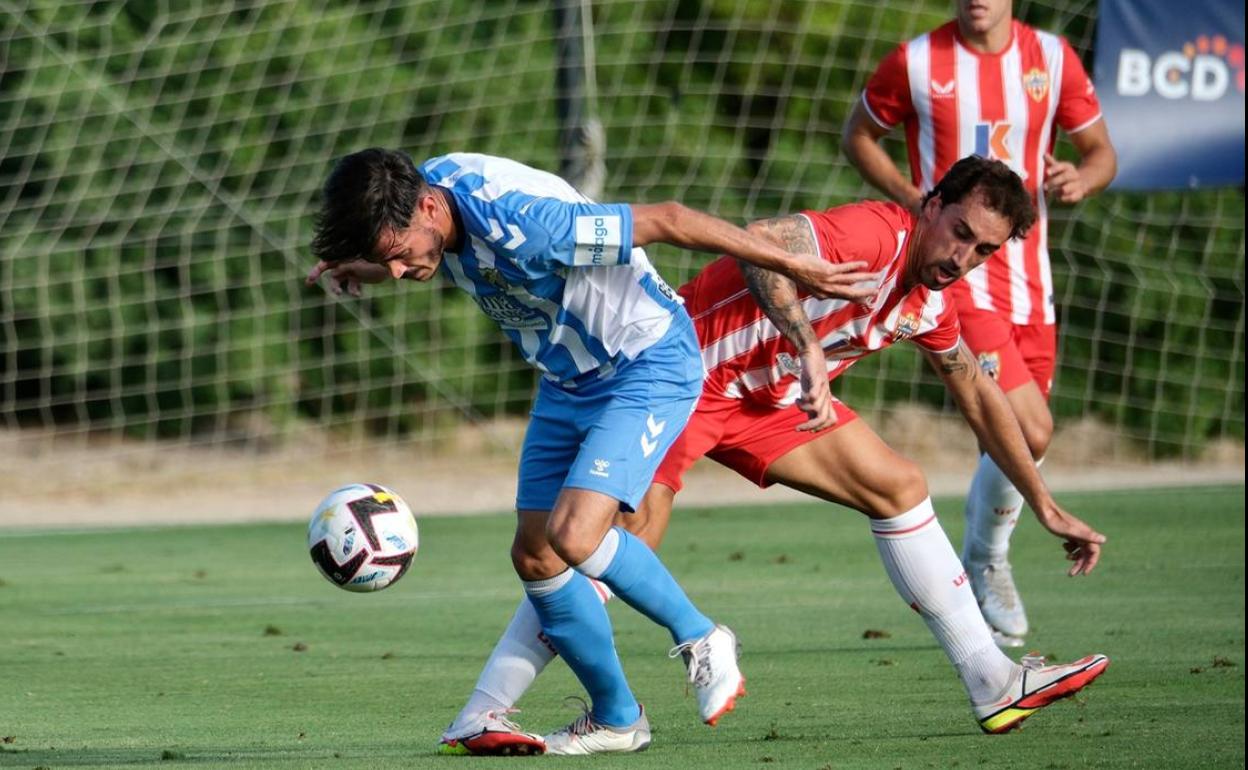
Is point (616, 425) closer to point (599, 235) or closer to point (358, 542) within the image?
point (599, 235)

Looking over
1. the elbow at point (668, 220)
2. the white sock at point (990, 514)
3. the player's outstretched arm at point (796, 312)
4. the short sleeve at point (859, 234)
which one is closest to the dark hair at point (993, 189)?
the short sleeve at point (859, 234)

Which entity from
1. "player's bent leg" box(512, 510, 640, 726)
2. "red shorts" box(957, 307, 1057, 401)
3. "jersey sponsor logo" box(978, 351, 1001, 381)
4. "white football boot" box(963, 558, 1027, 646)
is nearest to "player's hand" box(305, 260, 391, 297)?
"player's bent leg" box(512, 510, 640, 726)

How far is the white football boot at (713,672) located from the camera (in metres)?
4.28

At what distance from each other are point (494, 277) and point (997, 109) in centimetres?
288

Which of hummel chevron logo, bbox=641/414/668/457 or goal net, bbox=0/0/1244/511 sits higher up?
hummel chevron logo, bbox=641/414/668/457

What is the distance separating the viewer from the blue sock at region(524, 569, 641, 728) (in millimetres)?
4496

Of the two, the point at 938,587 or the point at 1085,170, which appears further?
the point at 1085,170

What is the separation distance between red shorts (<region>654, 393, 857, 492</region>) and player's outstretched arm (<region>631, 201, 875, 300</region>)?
2.27 ft

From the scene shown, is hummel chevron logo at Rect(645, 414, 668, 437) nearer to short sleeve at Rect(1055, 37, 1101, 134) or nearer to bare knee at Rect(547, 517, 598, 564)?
bare knee at Rect(547, 517, 598, 564)

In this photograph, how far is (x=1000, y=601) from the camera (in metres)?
6.21

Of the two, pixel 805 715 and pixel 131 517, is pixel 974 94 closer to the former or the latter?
pixel 805 715

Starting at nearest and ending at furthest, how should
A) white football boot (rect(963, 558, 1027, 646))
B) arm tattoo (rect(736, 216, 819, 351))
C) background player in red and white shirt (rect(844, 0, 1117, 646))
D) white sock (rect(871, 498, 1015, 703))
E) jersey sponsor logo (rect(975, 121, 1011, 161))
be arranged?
arm tattoo (rect(736, 216, 819, 351)) → white sock (rect(871, 498, 1015, 703)) → white football boot (rect(963, 558, 1027, 646)) → background player in red and white shirt (rect(844, 0, 1117, 646)) → jersey sponsor logo (rect(975, 121, 1011, 161))

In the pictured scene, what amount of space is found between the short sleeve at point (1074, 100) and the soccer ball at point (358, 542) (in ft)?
10.6

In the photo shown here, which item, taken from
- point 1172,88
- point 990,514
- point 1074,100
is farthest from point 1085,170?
point 1172,88
